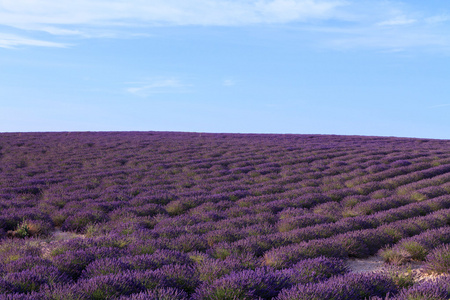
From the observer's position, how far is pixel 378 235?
21.2 feet

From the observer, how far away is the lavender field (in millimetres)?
3959

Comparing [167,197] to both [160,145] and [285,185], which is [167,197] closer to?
[285,185]

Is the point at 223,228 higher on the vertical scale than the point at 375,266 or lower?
higher

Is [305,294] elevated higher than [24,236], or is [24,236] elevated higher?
[305,294]

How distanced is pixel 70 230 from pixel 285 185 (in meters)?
6.76

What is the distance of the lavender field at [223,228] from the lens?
13.0ft

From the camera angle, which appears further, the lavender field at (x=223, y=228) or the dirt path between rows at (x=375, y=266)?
the dirt path between rows at (x=375, y=266)

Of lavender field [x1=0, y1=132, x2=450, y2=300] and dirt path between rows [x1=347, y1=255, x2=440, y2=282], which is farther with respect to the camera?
dirt path between rows [x1=347, y1=255, x2=440, y2=282]

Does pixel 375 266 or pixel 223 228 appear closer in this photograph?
pixel 375 266

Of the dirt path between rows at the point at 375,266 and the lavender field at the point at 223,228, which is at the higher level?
the lavender field at the point at 223,228

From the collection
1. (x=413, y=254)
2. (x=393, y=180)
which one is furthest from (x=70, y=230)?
(x=393, y=180)

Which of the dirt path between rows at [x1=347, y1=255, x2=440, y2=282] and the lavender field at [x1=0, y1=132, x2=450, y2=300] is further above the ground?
the lavender field at [x1=0, y1=132, x2=450, y2=300]

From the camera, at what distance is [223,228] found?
6.83 m

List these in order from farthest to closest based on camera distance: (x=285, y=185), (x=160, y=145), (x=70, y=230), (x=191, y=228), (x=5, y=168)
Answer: (x=160, y=145), (x=5, y=168), (x=285, y=185), (x=70, y=230), (x=191, y=228)
